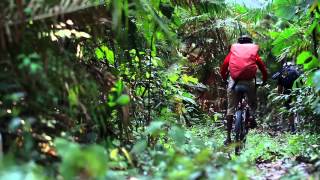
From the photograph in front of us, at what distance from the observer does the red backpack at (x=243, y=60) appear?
751 cm

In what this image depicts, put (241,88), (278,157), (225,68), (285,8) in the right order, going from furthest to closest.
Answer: (225,68) < (241,88) < (285,8) < (278,157)

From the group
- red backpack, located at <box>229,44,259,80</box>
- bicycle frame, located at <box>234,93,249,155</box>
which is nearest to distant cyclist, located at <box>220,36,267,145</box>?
red backpack, located at <box>229,44,259,80</box>

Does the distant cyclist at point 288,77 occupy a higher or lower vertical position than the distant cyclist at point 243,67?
lower

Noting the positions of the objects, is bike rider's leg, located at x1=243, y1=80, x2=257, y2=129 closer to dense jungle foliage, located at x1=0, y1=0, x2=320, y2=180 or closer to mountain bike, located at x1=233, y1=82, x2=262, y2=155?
mountain bike, located at x1=233, y1=82, x2=262, y2=155

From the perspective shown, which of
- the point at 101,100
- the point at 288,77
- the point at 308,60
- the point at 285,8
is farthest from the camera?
the point at 288,77

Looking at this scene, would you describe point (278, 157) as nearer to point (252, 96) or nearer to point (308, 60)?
point (308, 60)

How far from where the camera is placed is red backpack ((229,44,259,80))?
24.6 ft

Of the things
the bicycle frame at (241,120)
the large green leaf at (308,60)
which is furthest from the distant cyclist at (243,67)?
the large green leaf at (308,60)

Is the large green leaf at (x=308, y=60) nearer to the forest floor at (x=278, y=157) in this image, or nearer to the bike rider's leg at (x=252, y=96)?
the forest floor at (x=278, y=157)

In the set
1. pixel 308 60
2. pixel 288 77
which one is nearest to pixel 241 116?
pixel 308 60

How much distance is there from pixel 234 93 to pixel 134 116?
2160mm

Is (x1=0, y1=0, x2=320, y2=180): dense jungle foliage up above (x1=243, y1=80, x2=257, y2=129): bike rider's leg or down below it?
above

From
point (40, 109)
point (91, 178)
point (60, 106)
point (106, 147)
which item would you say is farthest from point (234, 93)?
point (91, 178)

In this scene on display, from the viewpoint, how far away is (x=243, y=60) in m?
7.54
